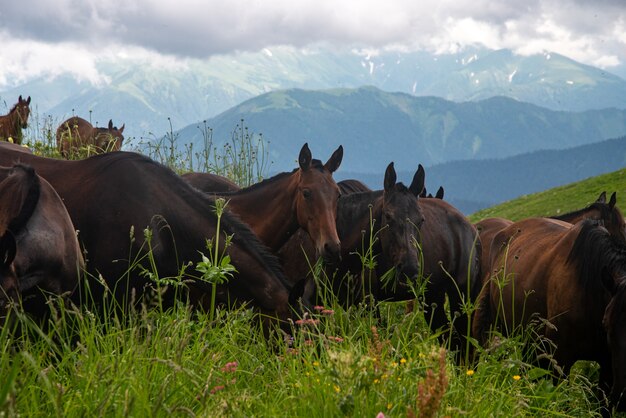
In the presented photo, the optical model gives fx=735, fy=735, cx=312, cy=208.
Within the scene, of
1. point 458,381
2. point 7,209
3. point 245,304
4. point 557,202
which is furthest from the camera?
point 557,202

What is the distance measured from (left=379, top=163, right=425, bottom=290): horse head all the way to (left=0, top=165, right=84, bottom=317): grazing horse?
4091 mm

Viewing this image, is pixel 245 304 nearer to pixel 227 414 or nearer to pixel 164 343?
pixel 164 343

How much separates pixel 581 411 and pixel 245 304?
2922 millimetres

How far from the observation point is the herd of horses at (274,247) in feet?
18.2

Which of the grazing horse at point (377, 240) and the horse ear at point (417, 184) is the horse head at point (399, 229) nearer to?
the grazing horse at point (377, 240)

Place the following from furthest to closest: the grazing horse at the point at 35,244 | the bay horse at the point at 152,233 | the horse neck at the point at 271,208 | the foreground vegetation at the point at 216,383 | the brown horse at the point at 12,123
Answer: the brown horse at the point at 12,123 < the horse neck at the point at 271,208 < the bay horse at the point at 152,233 < the grazing horse at the point at 35,244 < the foreground vegetation at the point at 216,383

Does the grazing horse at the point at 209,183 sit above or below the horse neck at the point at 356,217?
above

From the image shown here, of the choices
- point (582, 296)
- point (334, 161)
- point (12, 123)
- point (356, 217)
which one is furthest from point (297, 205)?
point (12, 123)

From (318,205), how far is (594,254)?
120 inches

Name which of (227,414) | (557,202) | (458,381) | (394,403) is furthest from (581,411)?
(557,202)

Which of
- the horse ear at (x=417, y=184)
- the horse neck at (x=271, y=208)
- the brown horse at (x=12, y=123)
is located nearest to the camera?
the horse neck at (x=271, y=208)

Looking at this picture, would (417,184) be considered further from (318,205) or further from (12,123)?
(12,123)

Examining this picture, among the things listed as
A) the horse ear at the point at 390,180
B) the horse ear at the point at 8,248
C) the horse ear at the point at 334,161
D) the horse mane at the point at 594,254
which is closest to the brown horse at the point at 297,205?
the horse ear at the point at 334,161

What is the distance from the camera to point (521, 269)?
905 cm
